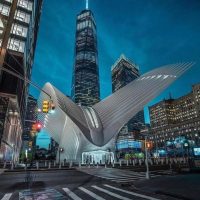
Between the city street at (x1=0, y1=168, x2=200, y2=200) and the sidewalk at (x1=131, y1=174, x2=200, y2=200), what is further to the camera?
the city street at (x1=0, y1=168, x2=200, y2=200)

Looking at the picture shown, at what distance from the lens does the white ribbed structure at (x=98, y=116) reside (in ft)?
170

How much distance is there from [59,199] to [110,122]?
4824 centimetres

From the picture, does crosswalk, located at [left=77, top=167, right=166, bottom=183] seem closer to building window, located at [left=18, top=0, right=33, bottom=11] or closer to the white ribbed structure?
the white ribbed structure

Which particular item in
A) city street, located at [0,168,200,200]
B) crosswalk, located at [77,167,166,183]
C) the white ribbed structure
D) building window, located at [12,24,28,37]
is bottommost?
crosswalk, located at [77,167,166,183]

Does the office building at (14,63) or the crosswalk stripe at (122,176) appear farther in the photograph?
the office building at (14,63)

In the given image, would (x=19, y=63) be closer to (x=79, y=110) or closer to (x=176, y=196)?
(x=79, y=110)

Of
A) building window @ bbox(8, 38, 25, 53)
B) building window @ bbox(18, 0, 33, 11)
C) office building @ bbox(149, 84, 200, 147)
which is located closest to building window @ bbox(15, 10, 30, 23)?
building window @ bbox(18, 0, 33, 11)

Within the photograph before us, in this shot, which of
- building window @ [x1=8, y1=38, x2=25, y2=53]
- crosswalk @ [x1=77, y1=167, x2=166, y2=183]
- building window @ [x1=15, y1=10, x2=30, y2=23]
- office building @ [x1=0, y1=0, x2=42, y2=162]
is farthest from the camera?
building window @ [x1=15, y1=10, x2=30, y2=23]

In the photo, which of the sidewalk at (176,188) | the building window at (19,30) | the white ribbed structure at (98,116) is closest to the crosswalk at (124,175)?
the sidewalk at (176,188)

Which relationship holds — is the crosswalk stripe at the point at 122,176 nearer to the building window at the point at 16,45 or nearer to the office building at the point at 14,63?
the office building at the point at 14,63

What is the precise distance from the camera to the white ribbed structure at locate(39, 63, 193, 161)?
5184cm

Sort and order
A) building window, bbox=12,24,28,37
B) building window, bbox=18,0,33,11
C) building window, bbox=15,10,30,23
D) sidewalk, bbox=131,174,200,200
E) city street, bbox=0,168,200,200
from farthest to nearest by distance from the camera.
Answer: building window, bbox=18,0,33,11, building window, bbox=15,10,30,23, building window, bbox=12,24,28,37, city street, bbox=0,168,200,200, sidewalk, bbox=131,174,200,200

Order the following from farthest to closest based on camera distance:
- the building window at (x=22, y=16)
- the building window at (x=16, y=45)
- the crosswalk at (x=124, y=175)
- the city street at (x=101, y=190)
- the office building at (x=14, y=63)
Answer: the building window at (x=22, y=16), the building window at (x=16, y=45), the office building at (x=14, y=63), the crosswalk at (x=124, y=175), the city street at (x=101, y=190)

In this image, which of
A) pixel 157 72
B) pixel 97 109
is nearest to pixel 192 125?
pixel 157 72
